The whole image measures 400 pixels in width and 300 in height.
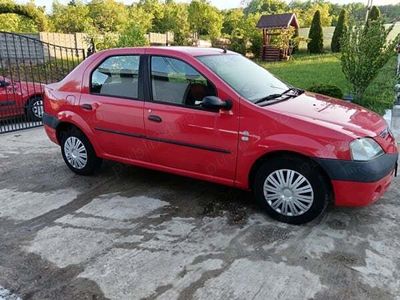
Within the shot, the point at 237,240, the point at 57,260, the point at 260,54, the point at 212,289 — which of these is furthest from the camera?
the point at 260,54

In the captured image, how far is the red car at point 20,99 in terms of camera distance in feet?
26.3

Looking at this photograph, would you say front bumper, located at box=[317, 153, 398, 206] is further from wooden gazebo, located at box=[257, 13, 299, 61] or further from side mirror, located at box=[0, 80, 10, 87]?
wooden gazebo, located at box=[257, 13, 299, 61]

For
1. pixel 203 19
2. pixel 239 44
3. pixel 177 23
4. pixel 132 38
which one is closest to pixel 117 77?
pixel 132 38

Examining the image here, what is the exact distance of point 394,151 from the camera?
362 centimetres

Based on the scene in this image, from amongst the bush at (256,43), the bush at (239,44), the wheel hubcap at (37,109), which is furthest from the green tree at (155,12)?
the wheel hubcap at (37,109)

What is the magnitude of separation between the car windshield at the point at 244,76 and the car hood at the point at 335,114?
0.86 ft

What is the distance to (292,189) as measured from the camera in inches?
138

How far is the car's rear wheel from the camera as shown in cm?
841

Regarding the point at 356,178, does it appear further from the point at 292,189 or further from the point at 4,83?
the point at 4,83

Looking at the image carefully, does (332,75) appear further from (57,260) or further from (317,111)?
(57,260)

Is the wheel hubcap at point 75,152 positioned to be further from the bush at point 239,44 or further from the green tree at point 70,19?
the green tree at point 70,19

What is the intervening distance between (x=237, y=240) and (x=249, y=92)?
1.45 metres

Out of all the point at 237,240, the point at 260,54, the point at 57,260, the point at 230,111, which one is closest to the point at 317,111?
the point at 230,111

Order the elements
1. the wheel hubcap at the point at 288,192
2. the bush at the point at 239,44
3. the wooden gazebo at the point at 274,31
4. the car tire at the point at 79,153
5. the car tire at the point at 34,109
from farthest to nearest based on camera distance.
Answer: the bush at the point at 239,44
the wooden gazebo at the point at 274,31
the car tire at the point at 34,109
the car tire at the point at 79,153
the wheel hubcap at the point at 288,192
